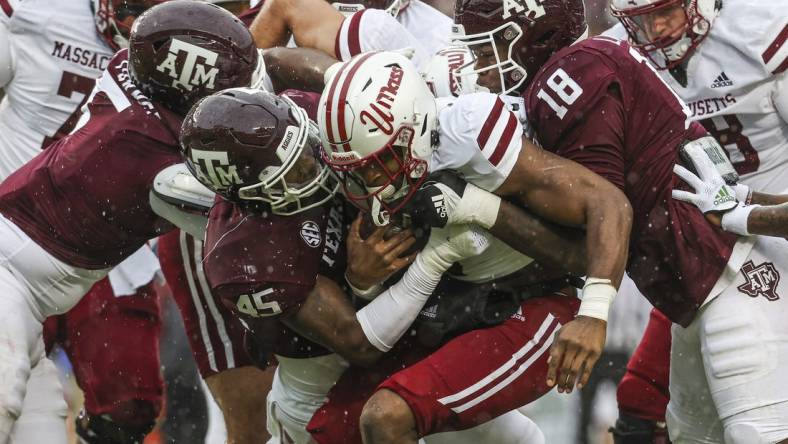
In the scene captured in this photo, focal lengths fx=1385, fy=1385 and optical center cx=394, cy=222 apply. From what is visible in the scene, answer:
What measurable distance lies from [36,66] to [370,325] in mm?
2253

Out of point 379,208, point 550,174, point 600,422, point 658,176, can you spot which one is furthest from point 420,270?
point 600,422

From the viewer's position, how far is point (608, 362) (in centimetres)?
724

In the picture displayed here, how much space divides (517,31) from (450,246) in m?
0.74

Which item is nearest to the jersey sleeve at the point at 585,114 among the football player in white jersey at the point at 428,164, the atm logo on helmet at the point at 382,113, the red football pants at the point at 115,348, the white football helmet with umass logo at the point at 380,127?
the football player in white jersey at the point at 428,164

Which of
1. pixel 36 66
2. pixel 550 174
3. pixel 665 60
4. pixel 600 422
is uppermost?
pixel 550 174

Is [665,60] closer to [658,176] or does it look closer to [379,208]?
[658,176]

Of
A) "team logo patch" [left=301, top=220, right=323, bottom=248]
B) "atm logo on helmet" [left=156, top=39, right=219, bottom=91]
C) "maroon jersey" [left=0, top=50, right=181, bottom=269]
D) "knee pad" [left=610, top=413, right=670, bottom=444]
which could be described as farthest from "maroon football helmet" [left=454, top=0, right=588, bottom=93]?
"knee pad" [left=610, top=413, right=670, bottom=444]

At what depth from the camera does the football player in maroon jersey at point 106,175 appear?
4461mm

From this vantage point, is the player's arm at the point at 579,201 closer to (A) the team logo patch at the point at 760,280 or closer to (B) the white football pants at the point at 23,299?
(A) the team logo patch at the point at 760,280

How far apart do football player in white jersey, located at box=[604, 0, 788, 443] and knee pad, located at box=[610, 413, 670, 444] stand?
0.02m

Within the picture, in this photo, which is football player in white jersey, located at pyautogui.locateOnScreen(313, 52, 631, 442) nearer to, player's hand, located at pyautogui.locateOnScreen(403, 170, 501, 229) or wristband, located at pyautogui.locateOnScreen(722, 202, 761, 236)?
player's hand, located at pyautogui.locateOnScreen(403, 170, 501, 229)

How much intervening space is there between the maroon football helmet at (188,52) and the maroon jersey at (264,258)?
1.62 ft

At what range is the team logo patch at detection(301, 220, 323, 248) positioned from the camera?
4125 mm

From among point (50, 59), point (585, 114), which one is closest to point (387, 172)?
point (585, 114)
